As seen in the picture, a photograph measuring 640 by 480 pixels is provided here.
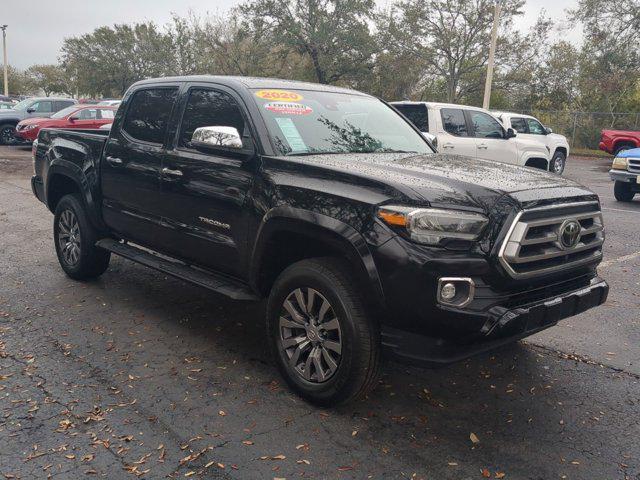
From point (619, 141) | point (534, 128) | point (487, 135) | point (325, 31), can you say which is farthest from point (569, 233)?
point (325, 31)

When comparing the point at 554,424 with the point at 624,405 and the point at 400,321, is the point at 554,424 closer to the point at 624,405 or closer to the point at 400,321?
the point at 624,405

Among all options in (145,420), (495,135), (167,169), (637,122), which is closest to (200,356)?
(145,420)

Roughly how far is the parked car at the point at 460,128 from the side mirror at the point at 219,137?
8.28 metres

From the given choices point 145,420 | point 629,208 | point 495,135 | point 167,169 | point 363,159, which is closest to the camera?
point 145,420

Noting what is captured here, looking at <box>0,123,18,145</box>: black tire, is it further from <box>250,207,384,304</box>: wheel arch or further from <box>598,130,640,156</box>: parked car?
<box>598,130,640,156</box>: parked car

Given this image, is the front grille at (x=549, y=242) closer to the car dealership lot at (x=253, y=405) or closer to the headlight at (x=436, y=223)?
the headlight at (x=436, y=223)

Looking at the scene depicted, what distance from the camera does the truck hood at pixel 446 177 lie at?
3100 mm

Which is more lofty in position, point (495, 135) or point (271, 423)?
point (495, 135)

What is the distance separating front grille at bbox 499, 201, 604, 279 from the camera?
9.97 ft

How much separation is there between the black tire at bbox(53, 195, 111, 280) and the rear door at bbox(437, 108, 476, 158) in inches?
313

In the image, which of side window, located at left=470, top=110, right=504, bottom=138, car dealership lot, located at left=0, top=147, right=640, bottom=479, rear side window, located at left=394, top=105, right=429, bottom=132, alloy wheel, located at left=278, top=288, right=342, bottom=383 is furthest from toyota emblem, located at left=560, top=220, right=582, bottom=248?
side window, located at left=470, top=110, right=504, bottom=138

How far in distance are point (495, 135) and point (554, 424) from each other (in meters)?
10.1

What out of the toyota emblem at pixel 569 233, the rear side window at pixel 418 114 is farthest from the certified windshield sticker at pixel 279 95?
the rear side window at pixel 418 114

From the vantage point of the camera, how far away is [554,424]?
10.9 ft
